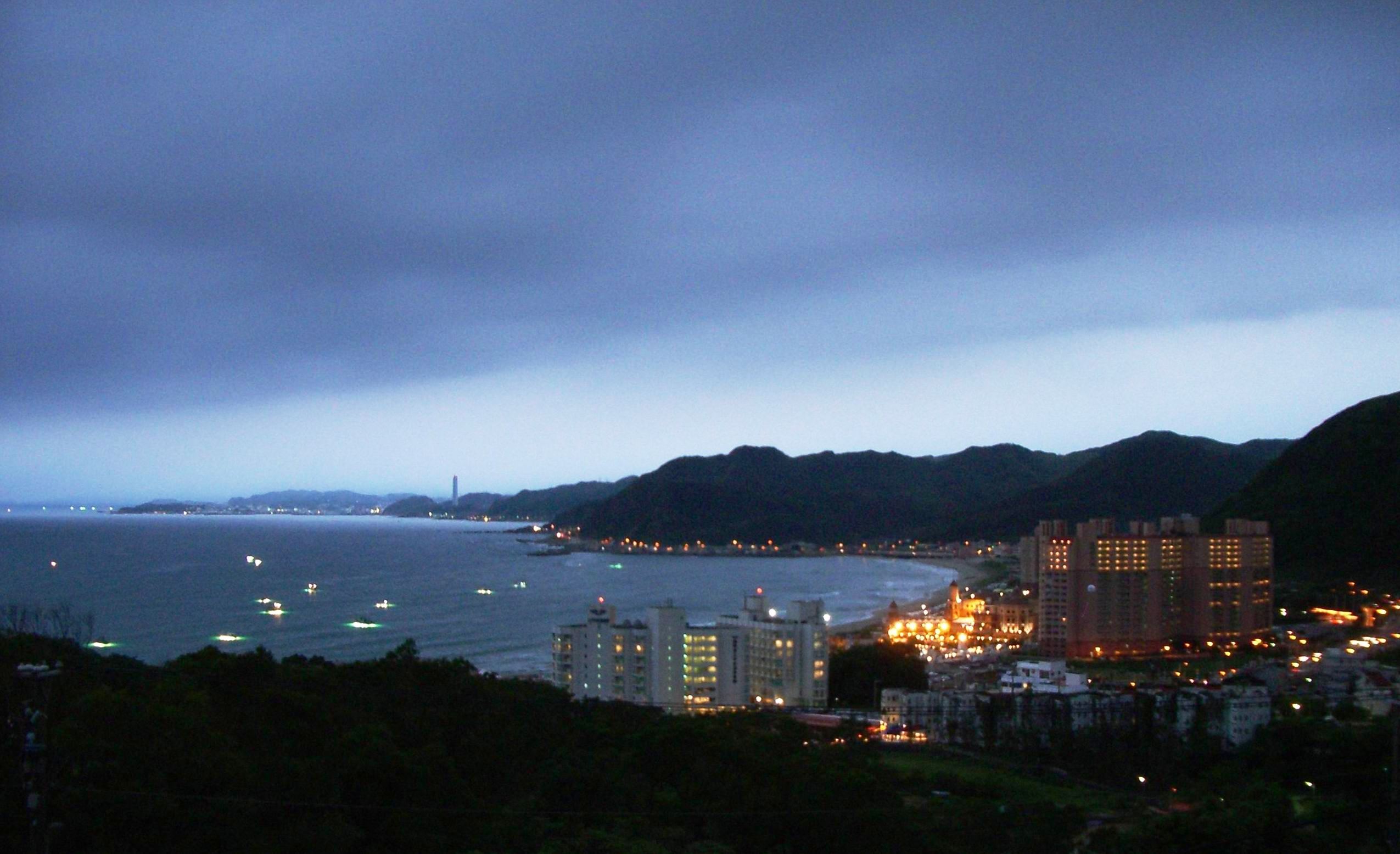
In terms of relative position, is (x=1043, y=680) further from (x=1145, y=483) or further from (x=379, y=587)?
(x=1145, y=483)

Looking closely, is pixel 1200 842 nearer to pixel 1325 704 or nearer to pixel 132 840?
pixel 132 840

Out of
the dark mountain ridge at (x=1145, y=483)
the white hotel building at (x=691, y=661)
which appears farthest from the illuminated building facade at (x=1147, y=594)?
the dark mountain ridge at (x=1145, y=483)

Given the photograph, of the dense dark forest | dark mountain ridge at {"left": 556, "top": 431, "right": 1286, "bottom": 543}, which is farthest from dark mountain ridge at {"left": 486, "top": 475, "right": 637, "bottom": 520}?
the dense dark forest

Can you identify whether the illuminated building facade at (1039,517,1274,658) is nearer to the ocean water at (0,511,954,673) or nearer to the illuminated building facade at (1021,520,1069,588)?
the illuminated building facade at (1021,520,1069,588)

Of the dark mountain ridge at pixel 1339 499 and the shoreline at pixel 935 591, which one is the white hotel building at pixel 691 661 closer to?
the shoreline at pixel 935 591

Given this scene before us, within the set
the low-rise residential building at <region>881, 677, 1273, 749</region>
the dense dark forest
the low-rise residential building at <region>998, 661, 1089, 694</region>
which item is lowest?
the low-rise residential building at <region>998, 661, 1089, 694</region>

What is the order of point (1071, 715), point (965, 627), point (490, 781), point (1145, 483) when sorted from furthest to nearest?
point (1145, 483) < point (965, 627) < point (1071, 715) < point (490, 781)

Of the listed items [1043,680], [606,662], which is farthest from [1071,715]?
[606,662]
